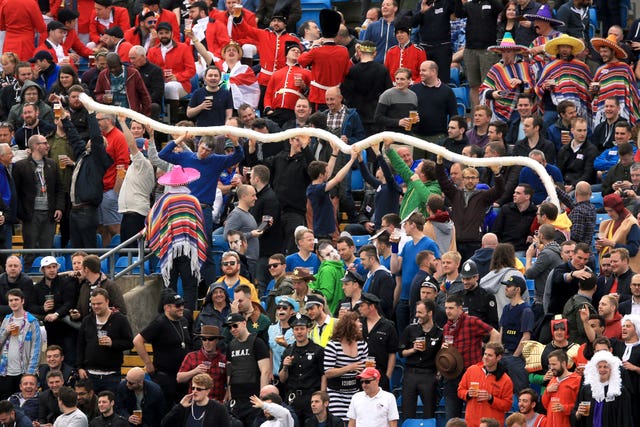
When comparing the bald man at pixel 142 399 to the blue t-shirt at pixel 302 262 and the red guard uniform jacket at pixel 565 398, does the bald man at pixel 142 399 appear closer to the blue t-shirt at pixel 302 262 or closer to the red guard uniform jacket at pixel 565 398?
the blue t-shirt at pixel 302 262

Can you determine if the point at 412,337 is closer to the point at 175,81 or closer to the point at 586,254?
the point at 586,254

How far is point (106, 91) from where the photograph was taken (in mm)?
23297

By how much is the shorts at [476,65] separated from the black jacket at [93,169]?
17.2ft

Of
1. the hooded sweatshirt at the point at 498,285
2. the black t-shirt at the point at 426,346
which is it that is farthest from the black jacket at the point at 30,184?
the hooded sweatshirt at the point at 498,285

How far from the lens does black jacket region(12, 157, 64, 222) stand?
68.8 ft

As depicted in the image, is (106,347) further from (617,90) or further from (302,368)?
(617,90)

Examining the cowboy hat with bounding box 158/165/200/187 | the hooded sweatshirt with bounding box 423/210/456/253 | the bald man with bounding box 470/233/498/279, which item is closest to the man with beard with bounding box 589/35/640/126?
the hooded sweatshirt with bounding box 423/210/456/253

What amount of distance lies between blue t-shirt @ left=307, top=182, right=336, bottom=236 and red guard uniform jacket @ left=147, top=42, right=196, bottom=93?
194 inches

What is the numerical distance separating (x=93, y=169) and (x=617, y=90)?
6241 mm

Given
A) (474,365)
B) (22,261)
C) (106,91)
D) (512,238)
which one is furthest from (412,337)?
(106,91)

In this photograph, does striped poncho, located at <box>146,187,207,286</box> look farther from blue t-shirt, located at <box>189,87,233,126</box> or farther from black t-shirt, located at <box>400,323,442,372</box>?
blue t-shirt, located at <box>189,87,233,126</box>

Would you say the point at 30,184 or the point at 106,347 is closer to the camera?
the point at 106,347

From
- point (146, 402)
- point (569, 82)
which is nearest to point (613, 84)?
point (569, 82)

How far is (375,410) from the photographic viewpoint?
17.3 metres
